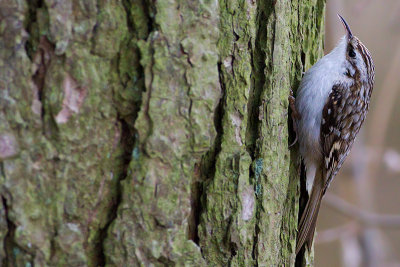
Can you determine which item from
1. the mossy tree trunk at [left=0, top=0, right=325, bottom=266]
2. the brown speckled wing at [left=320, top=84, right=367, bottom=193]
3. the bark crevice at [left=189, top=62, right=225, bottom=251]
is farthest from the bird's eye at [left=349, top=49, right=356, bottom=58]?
the bark crevice at [left=189, top=62, right=225, bottom=251]

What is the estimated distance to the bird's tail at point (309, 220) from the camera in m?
1.74

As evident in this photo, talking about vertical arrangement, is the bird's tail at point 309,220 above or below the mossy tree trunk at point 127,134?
below

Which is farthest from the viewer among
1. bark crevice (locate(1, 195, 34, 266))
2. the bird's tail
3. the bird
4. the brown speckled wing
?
the brown speckled wing

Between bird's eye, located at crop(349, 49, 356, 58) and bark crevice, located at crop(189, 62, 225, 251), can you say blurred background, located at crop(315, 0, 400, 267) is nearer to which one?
bird's eye, located at crop(349, 49, 356, 58)

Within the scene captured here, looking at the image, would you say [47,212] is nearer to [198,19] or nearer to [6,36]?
[6,36]

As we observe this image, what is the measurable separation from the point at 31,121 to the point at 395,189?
192 inches

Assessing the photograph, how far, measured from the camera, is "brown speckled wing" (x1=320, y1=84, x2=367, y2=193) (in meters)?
2.30

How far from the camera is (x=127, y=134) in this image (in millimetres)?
1129

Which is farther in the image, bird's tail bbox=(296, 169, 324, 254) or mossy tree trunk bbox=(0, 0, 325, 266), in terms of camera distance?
bird's tail bbox=(296, 169, 324, 254)

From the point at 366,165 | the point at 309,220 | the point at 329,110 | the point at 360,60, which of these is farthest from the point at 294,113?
the point at 366,165

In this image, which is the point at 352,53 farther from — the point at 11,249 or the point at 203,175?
the point at 11,249

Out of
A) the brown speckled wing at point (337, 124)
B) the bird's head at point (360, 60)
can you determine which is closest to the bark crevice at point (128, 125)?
the brown speckled wing at point (337, 124)

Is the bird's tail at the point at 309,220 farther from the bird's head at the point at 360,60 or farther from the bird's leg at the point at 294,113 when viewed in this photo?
the bird's head at the point at 360,60

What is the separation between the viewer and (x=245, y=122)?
1318 millimetres
